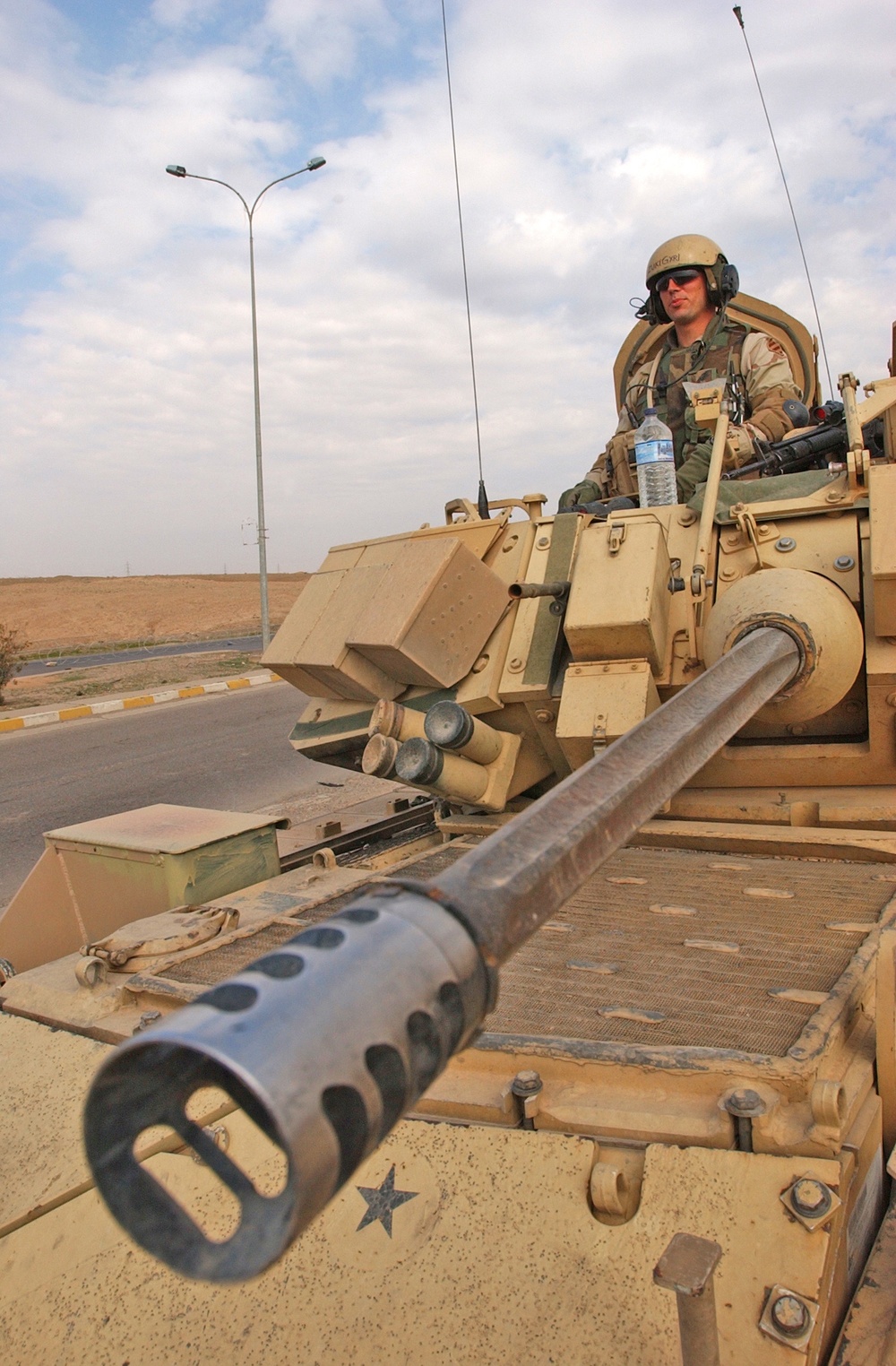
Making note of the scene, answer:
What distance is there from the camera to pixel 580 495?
5.73 m

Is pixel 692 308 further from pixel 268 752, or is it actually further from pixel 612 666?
pixel 268 752

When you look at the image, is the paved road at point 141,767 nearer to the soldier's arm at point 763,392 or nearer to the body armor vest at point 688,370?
the body armor vest at point 688,370

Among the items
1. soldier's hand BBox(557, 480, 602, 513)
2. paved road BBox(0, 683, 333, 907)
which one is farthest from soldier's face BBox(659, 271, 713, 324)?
paved road BBox(0, 683, 333, 907)

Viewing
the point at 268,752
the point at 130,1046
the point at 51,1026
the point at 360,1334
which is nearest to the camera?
the point at 130,1046

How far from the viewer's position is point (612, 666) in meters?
4.00

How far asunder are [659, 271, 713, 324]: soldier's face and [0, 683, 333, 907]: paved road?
17.9 feet

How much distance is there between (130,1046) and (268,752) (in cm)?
1148

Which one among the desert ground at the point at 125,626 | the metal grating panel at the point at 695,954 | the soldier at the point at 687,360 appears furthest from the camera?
the desert ground at the point at 125,626

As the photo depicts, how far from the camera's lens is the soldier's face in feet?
18.9

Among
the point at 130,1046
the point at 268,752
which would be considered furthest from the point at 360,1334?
the point at 268,752

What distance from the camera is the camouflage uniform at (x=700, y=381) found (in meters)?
5.30

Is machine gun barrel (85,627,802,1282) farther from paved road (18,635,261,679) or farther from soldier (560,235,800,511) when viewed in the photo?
paved road (18,635,261,679)

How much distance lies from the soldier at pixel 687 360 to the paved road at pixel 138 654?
18.0 meters

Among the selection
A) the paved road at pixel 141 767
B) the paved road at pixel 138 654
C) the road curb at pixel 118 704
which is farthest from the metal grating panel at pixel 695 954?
the paved road at pixel 138 654
